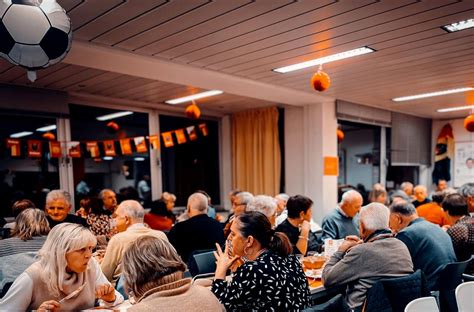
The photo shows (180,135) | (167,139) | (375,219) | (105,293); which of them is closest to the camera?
(105,293)

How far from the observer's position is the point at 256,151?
6.70m

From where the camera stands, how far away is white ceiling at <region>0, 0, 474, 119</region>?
240 cm

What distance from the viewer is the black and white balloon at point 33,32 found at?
1767 millimetres

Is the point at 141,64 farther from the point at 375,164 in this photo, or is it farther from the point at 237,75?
the point at 375,164

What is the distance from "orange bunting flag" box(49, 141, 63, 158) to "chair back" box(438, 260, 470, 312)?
4791 millimetres

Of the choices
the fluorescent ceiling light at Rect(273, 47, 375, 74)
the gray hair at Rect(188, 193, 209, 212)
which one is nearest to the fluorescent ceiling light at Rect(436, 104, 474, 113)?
the fluorescent ceiling light at Rect(273, 47, 375, 74)

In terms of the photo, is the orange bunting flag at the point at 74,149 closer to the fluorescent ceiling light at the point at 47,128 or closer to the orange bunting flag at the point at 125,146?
the fluorescent ceiling light at the point at 47,128

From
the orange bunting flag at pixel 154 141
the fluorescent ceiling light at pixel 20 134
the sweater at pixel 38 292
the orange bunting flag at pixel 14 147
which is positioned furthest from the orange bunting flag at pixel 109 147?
the sweater at pixel 38 292

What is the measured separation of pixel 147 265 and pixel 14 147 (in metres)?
4.26

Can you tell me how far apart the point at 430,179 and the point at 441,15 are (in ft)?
23.0

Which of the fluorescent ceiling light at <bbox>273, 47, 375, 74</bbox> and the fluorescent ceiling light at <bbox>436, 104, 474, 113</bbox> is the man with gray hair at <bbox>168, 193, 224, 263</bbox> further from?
the fluorescent ceiling light at <bbox>436, 104, 474, 113</bbox>

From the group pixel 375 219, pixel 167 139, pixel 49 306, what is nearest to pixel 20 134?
pixel 167 139

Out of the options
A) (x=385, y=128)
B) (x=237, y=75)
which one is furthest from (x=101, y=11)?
(x=385, y=128)

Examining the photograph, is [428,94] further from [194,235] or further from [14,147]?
[14,147]
